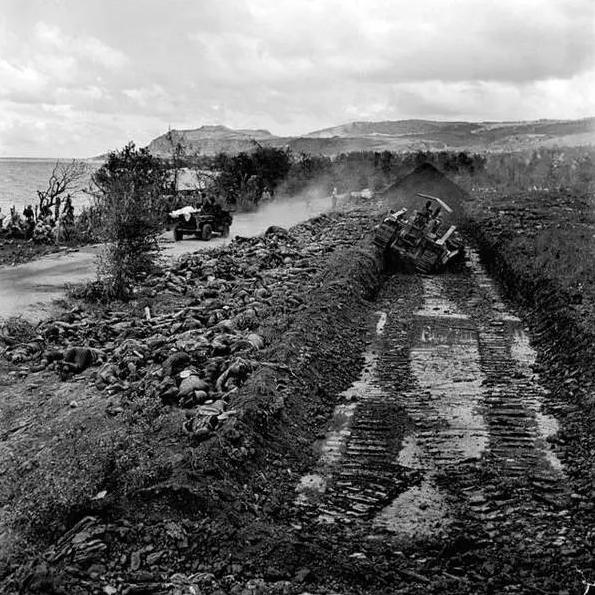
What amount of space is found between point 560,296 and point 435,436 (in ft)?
22.6

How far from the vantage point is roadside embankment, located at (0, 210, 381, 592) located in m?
6.41

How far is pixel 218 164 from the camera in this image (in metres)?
46.3

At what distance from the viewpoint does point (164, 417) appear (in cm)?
909

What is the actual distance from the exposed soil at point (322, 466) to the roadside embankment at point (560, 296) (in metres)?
0.06

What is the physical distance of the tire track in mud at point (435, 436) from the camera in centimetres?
750

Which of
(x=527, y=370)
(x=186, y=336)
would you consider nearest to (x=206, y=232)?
(x=186, y=336)

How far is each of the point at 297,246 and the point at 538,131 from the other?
145 metres

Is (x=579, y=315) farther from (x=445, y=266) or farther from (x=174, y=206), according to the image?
(x=174, y=206)

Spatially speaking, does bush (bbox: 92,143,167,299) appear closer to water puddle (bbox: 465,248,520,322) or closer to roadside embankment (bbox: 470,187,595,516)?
water puddle (bbox: 465,248,520,322)

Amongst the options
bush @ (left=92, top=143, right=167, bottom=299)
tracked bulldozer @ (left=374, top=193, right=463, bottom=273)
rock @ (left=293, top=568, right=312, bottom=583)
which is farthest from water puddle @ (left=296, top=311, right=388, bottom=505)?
tracked bulldozer @ (left=374, top=193, right=463, bottom=273)

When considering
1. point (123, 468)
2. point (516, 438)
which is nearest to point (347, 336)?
point (516, 438)

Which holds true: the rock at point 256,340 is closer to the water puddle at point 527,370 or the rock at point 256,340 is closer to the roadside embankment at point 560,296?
the water puddle at point 527,370

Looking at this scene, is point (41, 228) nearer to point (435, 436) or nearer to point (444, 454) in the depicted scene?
point (435, 436)

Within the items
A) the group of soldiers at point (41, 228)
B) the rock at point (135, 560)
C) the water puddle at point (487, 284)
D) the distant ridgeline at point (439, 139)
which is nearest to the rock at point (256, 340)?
the rock at point (135, 560)
